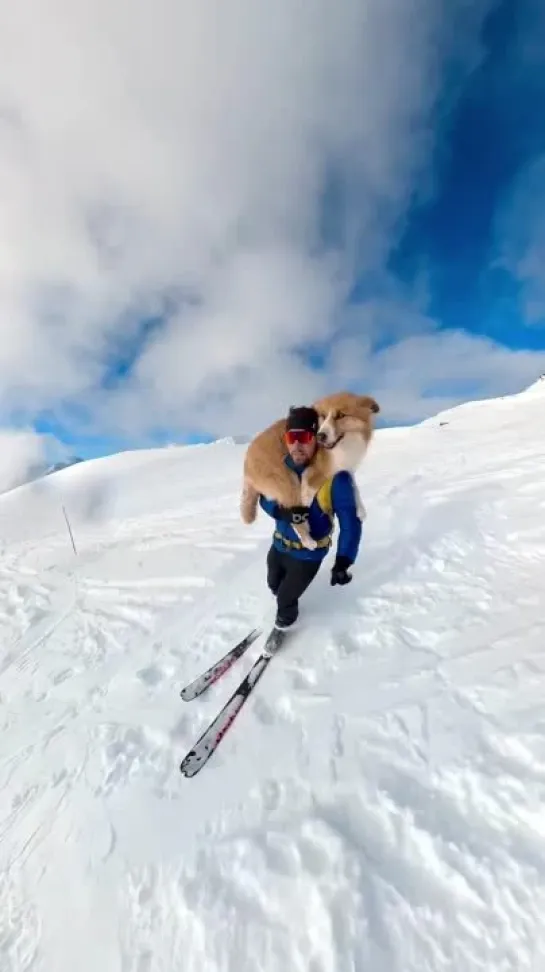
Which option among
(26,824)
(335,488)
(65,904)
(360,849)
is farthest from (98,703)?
(335,488)

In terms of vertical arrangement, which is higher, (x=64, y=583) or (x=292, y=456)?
(x=292, y=456)

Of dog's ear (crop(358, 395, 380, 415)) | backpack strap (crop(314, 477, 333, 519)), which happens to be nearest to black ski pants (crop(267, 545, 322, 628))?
backpack strap (crop(314, 477, 333, 519))

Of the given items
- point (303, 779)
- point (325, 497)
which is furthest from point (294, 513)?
point (303, 779)

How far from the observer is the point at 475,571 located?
502 centimetres

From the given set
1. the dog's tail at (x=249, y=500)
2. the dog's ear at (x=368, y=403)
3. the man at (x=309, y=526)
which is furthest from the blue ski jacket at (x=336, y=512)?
the dog's ear at (x=368, y=403)

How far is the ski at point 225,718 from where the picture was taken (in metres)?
3.13

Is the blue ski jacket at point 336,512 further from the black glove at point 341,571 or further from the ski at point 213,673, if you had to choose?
the ski at point 213,673

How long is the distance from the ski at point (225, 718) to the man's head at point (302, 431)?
78.5 inches

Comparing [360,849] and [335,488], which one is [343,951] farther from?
[335,488]

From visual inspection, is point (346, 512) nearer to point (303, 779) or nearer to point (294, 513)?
point (294, 513)

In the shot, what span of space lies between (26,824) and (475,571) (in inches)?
193

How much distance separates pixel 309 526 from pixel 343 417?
3.52 feet

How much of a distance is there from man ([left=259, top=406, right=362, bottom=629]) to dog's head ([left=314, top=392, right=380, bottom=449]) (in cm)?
9

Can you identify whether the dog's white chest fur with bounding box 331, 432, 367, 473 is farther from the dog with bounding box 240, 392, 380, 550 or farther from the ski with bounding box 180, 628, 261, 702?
the ski with bounding box 180, 628, 261, 702
